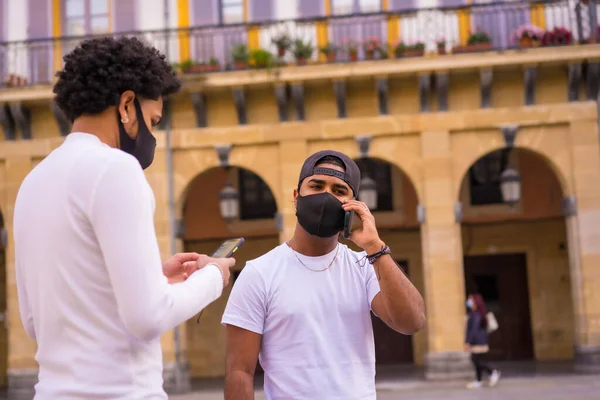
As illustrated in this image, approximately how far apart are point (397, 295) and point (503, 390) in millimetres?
12148

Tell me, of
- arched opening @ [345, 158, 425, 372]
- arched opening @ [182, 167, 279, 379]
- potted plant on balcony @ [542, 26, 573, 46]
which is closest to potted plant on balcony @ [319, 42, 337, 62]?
arched opening @ [345, 158, 425, 372]

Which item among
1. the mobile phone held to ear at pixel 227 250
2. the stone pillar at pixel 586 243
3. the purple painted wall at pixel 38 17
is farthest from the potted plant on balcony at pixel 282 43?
the mobile phone held to ear at pixel 227 250

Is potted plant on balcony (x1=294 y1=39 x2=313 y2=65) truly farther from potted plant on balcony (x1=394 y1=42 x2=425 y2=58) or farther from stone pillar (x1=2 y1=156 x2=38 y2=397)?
stone pillar (x1=2 y1=156 x2=38 y2=397)

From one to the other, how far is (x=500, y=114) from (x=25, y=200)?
50.2 feet

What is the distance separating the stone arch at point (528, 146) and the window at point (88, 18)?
7861mm

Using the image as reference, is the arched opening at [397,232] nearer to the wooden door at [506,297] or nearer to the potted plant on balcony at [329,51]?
the wooden door at [506,297]

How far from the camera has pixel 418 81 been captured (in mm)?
16703

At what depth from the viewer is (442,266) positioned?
53.9 feet

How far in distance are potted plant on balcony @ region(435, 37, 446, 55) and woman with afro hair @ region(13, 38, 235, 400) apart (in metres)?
14.7

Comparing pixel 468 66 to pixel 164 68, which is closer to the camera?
pixel 164 68

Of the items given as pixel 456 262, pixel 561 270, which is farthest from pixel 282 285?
pixel 561 270

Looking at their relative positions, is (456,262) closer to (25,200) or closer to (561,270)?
(561,270)

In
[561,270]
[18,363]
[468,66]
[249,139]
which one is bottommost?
[18,363]

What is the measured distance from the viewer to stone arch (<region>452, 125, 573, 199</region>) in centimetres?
1659
